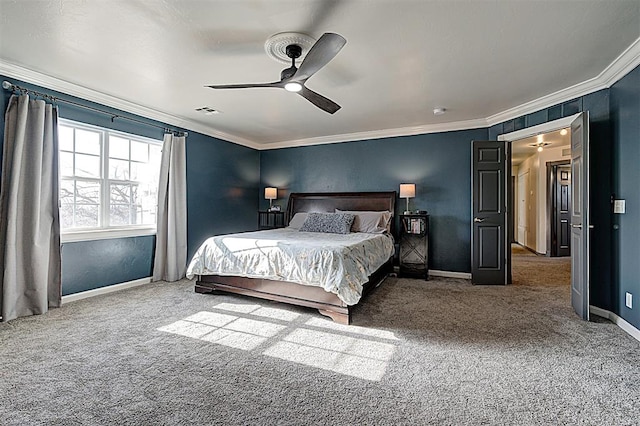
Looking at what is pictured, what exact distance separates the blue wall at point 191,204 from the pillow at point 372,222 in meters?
2.47

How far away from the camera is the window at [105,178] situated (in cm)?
376

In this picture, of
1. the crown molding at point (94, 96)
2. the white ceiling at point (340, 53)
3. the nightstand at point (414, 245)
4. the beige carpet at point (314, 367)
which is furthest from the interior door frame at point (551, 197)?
the crown molding at point (94, 96)

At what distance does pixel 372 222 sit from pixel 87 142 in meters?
4.08

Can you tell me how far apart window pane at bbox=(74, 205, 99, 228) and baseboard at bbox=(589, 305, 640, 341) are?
5785 millimetres

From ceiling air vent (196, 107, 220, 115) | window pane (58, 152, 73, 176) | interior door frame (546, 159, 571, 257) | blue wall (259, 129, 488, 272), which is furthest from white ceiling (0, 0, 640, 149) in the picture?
interior door frame (546, 159, 571, 257)

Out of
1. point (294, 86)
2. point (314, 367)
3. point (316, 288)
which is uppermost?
point (294, 86)

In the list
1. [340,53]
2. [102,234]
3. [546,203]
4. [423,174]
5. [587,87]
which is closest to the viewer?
[340,53]

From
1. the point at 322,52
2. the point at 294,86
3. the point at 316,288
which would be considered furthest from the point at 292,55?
the point at 316,288

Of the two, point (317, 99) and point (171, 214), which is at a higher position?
point (317, 99)

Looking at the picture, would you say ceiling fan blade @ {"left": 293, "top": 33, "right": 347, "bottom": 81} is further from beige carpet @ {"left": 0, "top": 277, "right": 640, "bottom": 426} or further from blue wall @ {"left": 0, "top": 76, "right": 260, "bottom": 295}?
blue wall @ {"left": 0, "top": 76, "right": 260, "bottom": 295}

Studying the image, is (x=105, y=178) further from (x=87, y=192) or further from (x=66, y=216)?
(x=66, y=216)

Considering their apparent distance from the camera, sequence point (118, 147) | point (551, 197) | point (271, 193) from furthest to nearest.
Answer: point (551, 197) < point (271, 193) < point (118, 147)

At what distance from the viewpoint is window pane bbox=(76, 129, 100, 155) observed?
3.85 m

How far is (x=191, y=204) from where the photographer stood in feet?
17.3
